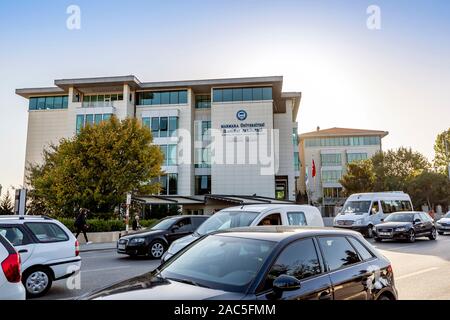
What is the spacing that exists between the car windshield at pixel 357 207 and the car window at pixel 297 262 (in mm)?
18630


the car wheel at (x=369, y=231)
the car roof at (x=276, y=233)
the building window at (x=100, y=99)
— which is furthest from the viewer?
the building window at (x=100, y=99)

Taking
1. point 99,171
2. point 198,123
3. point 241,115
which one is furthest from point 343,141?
point 99,171

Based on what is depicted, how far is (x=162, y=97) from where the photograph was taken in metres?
48.0

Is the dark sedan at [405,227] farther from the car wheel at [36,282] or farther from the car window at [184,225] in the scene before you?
the car wheel at [36,282]

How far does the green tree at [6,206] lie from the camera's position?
2675cm

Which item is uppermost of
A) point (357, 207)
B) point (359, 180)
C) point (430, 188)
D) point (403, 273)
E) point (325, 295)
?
point (359, 180)

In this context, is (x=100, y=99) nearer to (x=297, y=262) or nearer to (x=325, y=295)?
(x=297, y=262)

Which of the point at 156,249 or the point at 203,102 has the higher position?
the point at 203,102

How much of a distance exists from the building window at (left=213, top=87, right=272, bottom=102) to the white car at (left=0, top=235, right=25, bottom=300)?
4203cm

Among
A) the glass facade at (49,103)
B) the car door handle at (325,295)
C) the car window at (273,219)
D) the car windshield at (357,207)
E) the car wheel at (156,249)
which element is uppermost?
the glass facade at (49,103)

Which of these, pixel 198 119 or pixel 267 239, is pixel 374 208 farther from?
pixel 198 119

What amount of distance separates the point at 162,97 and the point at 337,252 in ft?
149

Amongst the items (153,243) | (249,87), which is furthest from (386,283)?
(249,87)

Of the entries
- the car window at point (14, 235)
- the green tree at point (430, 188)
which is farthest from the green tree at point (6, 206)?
the green tree at point (430, 188)
